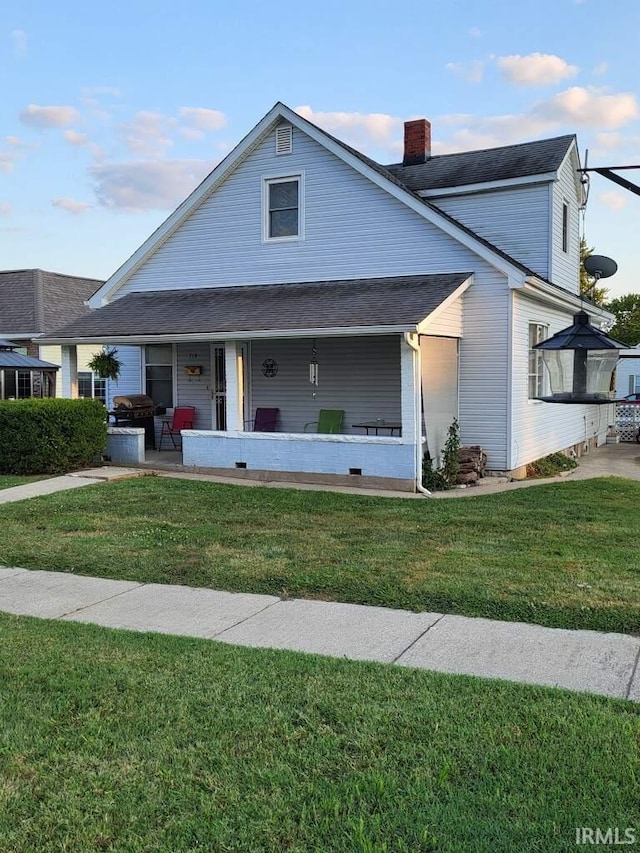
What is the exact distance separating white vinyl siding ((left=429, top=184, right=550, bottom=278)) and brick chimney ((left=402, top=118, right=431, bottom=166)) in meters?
2.64

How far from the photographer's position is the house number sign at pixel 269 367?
1560cm

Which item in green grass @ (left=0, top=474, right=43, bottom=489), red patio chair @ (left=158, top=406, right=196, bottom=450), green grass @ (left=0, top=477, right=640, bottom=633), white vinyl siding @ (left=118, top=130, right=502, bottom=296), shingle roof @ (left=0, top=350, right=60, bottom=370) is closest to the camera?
green grass @ (left=0, top=477, right=640, bottom=633)

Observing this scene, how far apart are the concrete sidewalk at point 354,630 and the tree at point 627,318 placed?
46.0m

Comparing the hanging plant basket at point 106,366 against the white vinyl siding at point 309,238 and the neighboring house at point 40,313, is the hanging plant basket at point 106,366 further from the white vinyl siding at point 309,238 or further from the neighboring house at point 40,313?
the neighboring house at point 40,313

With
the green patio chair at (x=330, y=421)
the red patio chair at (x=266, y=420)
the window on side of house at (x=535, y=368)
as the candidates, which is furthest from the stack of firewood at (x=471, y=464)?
the red patio chair at (x=266, y=420)

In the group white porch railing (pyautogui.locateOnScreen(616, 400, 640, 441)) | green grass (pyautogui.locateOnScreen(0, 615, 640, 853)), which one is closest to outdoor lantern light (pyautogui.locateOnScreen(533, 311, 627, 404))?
green grass (pyautogui.locateOnScreen(0, 615, 640, 853))

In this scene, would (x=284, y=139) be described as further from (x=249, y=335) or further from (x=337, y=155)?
(x=249, y=335)

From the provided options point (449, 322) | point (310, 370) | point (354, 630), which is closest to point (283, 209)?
point (310, 370)

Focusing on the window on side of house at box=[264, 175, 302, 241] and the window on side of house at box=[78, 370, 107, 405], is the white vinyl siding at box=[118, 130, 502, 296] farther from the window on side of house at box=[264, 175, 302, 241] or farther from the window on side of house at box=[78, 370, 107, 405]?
the window on side of house at box=[78, 370, 107, 405]

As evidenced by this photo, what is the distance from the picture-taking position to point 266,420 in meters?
15.5

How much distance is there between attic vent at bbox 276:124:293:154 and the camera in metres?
14.8

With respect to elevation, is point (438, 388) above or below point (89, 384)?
below

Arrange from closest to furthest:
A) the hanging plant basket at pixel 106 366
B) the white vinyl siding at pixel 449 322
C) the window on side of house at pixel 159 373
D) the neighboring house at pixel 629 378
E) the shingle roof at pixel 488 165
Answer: the white vinyl siding at pixel 449 322, the shingle roof at pixel 488 165, the hanging plant basket at pixel 106 366, the window on side of house at pixel 159 373, the neighboring house at pixel 629 378

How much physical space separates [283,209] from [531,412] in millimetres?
6356
